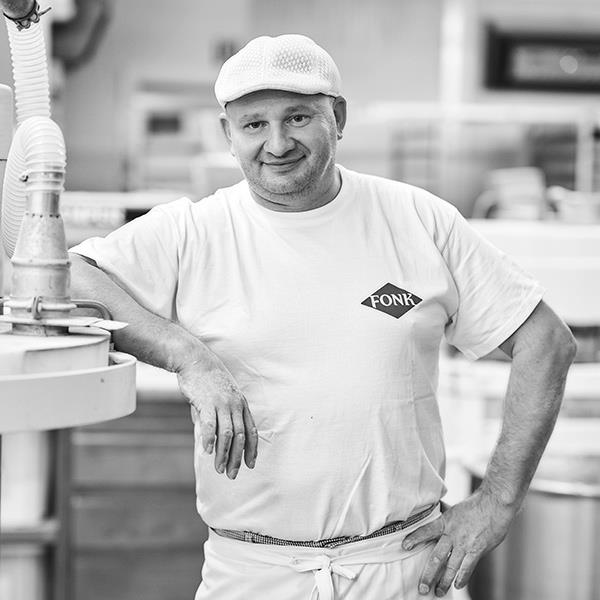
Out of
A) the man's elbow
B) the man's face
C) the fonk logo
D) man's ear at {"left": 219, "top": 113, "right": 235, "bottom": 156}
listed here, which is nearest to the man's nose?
the man's face

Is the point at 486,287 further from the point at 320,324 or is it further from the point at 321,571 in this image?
the point at 321,571

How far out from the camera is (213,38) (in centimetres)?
775

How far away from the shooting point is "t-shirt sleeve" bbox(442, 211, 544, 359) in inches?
65.3

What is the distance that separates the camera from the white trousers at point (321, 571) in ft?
5.12

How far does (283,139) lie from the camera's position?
1508 mm

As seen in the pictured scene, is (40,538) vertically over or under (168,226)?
under

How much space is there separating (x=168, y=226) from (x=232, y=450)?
0.44 meters

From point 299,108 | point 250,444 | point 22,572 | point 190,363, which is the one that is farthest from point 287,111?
point 22,572

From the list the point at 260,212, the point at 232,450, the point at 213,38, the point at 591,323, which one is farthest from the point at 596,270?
the point at 213,38

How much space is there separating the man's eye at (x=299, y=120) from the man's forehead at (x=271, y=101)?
2 cm

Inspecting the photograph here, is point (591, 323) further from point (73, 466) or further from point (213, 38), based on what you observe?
point (213, 38)

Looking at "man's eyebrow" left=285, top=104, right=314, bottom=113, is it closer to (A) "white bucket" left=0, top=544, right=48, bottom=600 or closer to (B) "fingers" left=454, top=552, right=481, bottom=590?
(B) "fingers" left=454, top=552, right=481, bottom=590

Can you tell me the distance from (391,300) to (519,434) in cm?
32

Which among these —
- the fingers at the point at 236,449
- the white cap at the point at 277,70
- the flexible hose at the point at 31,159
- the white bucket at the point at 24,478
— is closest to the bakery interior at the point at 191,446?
the white bucket at the point at 24,478
